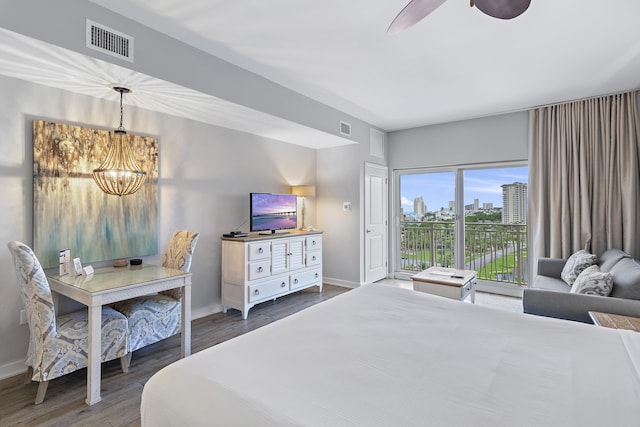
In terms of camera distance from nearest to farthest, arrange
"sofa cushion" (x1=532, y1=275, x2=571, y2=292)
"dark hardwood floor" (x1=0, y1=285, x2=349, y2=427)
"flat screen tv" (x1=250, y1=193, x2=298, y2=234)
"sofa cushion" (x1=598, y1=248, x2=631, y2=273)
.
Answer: "dark hardwood floor" (x1=0, y1=285, x2=349, y2=427), "sofa cushion" (x1=598, y1=248, x2=631, y2=273), "sofa cushion" (x1=532, y1=275, x2=571, y2=292), "flat screen tv" (x1=250, y1=193, x2=298, y2=234)

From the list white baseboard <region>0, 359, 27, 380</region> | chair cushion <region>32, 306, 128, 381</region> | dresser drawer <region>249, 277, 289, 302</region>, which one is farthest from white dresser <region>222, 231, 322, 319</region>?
white baseboard <region>0, 359, 27, 380</region>

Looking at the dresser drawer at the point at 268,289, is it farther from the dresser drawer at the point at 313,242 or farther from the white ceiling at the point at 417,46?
the white ceiling at the point at 417,46

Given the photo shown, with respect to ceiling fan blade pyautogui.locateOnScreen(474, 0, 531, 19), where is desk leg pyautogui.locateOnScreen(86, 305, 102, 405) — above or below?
below

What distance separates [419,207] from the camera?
5.52 metres

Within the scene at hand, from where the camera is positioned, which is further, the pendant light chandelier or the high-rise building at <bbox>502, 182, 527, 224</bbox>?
the high-rise building at <bbox>502, 182, 527, 224</bbox>

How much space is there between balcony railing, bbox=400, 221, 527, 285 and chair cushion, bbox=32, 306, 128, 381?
4505 mm

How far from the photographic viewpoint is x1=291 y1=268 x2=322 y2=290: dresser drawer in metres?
4.40

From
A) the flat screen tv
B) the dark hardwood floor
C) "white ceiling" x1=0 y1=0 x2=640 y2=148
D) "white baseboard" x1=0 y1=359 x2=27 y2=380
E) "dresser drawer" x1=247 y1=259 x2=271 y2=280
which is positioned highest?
"white ceiling" x1=0 y1=0 x2=640 y2=148

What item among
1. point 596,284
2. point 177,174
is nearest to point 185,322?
point 177,174

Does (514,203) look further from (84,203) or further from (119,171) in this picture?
(84,203)

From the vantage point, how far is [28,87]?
2537mm

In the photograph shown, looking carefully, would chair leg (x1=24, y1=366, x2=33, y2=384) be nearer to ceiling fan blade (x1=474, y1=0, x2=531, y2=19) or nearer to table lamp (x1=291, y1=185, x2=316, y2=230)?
table lamp (x1=291, y1=185, x2=316, y2=230)

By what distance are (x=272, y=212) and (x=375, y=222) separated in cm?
188

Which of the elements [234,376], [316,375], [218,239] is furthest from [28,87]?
[316,375]
